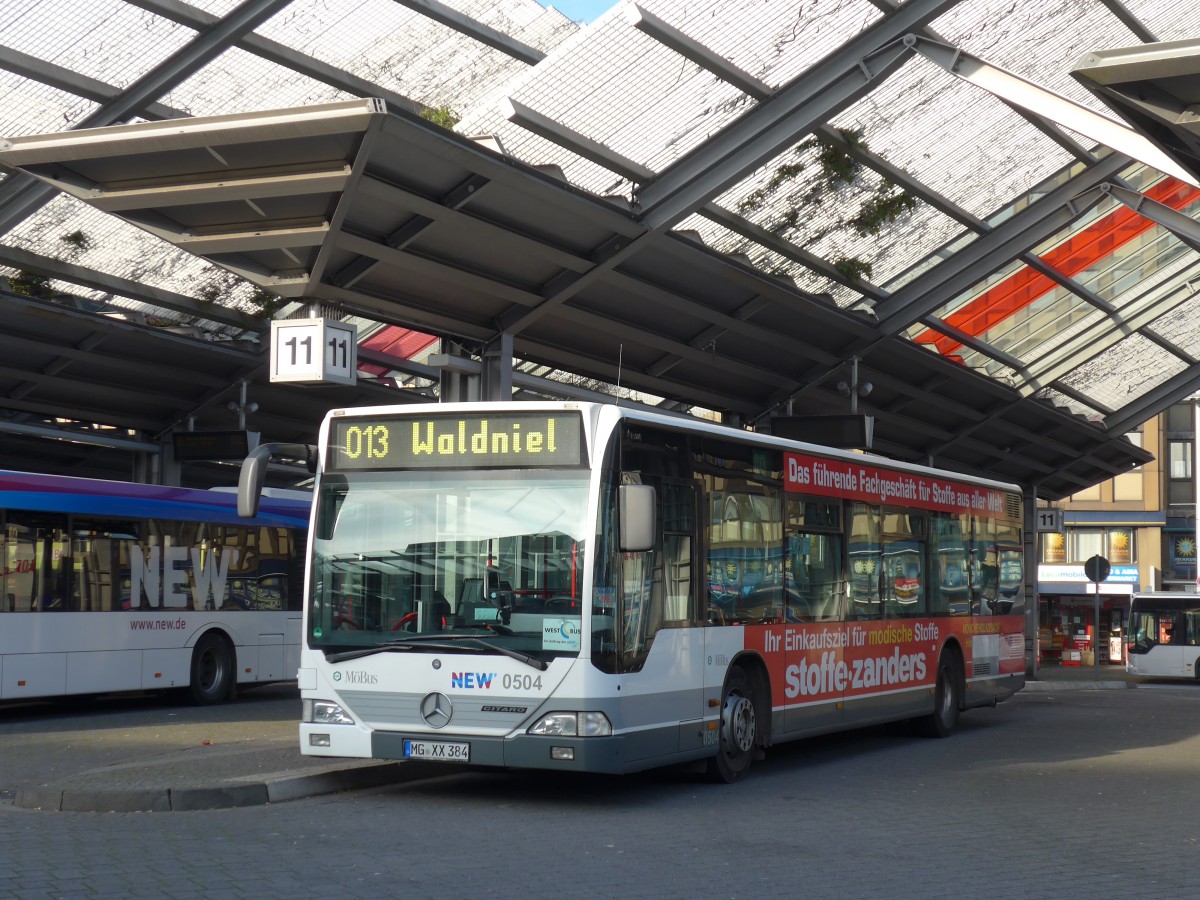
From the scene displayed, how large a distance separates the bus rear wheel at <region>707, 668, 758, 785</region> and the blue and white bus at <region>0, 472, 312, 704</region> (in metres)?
8.99

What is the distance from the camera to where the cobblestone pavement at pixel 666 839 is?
7801 mm

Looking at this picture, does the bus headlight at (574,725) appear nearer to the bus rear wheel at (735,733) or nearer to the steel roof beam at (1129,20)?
the bus rear wheel at (735,733)

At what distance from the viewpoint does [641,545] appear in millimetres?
10477

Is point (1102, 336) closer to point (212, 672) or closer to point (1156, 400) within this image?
point (1156, 400)

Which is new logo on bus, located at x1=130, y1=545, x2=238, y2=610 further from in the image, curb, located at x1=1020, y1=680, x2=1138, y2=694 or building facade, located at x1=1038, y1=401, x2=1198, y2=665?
building facade, located at x1=1038, y1=401, x2=1198, y2=665

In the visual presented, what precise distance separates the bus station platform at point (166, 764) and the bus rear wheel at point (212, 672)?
0.95 metres

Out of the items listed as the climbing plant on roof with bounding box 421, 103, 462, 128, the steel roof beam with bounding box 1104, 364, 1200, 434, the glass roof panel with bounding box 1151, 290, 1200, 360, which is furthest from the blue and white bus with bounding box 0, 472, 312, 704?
the steel roof beam with bounding box 1104, 364, 1200, 434

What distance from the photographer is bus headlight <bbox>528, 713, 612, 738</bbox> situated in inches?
410

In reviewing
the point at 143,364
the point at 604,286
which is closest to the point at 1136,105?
the point at 604,286

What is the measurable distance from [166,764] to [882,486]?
7.75m

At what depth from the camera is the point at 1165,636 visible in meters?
38.8

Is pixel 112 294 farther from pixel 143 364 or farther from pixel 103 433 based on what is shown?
pixel 103 433

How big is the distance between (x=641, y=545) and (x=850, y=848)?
247 cm

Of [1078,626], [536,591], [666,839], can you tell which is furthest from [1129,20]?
[1078,626]
